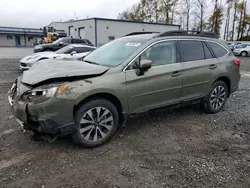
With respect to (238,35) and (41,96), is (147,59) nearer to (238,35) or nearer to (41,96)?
(41,96)

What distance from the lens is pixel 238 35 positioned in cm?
4756

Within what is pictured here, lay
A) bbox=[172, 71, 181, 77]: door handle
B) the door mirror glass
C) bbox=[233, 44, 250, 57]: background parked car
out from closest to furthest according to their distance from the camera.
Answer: the door mirror glass < bbox=[172, 71, 181, 77]: door handle < bbox=[233, 44, 250, 57]: background parked car

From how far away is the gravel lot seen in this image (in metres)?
2.53

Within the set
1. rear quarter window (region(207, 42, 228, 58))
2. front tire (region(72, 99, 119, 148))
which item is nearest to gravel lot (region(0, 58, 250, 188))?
front tire (region(72, 99, 119, 148))

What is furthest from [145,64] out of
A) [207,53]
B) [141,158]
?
[207,53]

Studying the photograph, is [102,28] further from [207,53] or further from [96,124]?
[96,124]

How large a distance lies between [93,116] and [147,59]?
51.8 inches

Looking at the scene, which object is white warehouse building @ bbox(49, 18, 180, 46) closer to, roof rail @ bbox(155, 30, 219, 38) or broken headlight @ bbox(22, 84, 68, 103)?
roof rail @ bbox(155, 30, 219, 38)

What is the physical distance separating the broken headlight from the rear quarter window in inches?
131

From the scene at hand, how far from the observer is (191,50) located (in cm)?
423

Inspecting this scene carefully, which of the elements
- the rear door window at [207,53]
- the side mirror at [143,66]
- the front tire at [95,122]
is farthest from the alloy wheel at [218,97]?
the front tire at [95,122]

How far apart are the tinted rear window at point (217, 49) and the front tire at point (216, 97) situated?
1.96 feet

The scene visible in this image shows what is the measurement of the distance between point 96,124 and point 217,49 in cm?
321

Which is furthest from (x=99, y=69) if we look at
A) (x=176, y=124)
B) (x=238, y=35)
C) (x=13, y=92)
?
(x=238, y=35)
